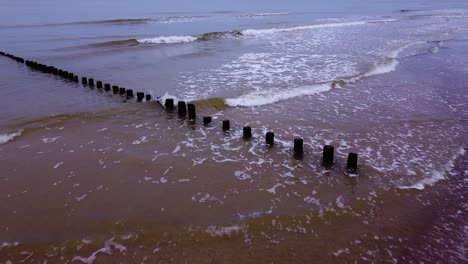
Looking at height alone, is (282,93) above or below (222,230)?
above

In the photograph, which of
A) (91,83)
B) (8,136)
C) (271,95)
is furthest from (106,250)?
(91,83)

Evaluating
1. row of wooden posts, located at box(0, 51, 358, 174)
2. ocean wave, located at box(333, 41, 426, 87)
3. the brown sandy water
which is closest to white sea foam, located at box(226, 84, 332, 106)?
the brown sandy water

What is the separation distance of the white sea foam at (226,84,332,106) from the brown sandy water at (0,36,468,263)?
0.89 metres

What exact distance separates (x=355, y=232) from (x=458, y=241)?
4.67ft

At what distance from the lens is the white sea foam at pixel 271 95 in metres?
12.0

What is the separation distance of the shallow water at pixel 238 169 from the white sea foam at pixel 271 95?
0.07m

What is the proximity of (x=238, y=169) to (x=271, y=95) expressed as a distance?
571 centimetres

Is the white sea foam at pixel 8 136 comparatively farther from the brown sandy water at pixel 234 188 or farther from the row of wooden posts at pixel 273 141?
the row of wooden posts at pixel 273 141

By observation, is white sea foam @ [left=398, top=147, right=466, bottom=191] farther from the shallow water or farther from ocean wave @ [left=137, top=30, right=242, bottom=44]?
ocean wave @ [left=137, top=30, right=242, bottom=44]

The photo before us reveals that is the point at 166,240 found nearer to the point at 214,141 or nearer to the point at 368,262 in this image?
the point at 368,262

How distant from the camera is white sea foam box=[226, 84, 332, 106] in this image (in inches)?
474

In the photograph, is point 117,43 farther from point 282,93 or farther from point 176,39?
point 282,93

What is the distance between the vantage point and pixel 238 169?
744cm

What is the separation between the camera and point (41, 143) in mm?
8742
